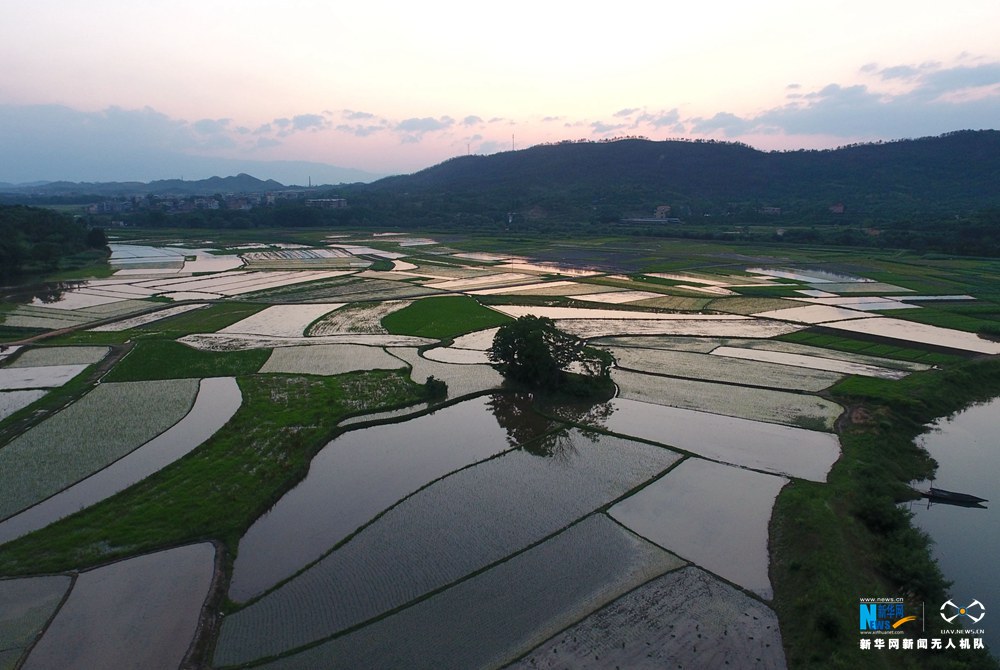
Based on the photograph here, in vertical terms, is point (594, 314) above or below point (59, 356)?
below

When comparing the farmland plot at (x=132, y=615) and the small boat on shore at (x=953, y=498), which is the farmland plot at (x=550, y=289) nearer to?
the small boat on shore at (x=953, y=498)

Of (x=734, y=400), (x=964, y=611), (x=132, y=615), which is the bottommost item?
(x=964, y=611)

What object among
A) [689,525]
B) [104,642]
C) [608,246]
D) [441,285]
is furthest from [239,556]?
[608,246]

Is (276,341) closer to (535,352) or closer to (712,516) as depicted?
(535,352)

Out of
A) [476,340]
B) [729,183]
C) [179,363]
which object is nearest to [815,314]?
[476,340]

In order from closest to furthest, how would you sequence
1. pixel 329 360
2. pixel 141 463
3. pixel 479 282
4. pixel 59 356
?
pixel 141 463 → pixel 329 360 → pixel 59 356 → pixel 479 282

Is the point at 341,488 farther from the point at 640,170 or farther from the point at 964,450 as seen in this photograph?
the point at 640,170

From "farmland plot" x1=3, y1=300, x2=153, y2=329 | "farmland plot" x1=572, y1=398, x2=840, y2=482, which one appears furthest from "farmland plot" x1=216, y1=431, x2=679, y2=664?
"farmland plot" x1=3, y1=300, x2=153, y2=329

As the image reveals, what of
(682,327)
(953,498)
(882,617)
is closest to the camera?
(882,617)

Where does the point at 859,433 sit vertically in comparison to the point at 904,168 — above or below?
below
